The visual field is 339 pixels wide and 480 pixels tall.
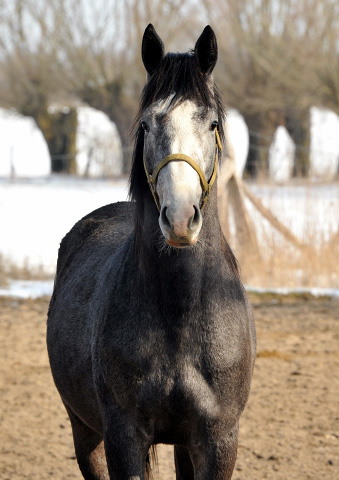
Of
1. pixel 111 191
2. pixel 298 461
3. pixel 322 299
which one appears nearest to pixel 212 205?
pixel 298 461

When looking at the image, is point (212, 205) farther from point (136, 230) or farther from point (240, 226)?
point (240, 226)

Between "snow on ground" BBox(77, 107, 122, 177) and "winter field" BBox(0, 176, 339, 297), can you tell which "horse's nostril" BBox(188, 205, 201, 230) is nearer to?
"winter field" BBox(0, 176, 339, 297)

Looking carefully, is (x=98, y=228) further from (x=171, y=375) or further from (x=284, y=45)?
(x=284, y=45)

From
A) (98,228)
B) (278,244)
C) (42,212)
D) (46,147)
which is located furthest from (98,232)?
(46,147)

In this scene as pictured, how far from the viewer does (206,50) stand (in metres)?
2.45

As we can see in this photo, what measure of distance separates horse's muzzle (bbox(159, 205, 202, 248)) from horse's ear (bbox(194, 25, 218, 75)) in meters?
0.62

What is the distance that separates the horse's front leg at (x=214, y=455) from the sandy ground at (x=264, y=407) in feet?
4.98

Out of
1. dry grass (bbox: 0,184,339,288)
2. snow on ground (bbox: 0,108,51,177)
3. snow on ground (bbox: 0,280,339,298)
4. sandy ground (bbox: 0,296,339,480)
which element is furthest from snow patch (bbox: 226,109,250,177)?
Answer: sandy ground (bbox: 0,296,339,480)

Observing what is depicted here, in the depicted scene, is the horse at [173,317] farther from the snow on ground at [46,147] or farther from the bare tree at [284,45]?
the snow on ground at [46,147]

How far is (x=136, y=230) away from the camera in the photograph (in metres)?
2.57

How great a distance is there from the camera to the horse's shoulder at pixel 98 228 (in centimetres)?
361

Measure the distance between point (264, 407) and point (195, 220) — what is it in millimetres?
3146

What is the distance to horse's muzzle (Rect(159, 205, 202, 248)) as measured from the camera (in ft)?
6.72

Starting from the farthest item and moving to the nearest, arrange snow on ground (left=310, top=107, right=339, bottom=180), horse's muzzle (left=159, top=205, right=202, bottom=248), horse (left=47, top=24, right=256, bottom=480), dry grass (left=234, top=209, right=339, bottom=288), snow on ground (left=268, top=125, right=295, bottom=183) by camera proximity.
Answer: snow on ground (left=310, top=107, right=339, bottom=180), snow on ground (left=268, top=125, right=295, bottom=183), dry grass (left=234, top=209, right=339, bottom=288), horse (left=47, top=24, right=256, bottom=480), horse's muzzle (left=159, top=205, right=202, bottom=248)
